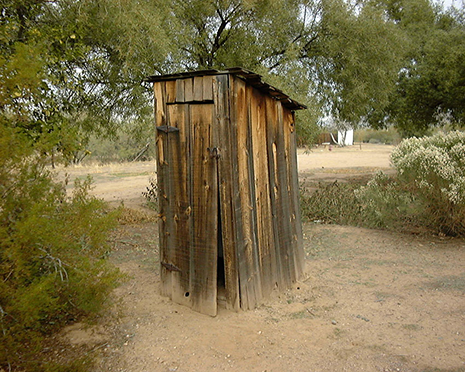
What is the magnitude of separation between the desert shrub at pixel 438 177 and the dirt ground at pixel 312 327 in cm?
123

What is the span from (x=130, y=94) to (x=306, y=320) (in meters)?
6.72

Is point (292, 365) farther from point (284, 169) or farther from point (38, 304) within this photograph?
point (284, 169)

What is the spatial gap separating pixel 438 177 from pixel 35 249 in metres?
6.42

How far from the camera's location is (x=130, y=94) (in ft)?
30.0

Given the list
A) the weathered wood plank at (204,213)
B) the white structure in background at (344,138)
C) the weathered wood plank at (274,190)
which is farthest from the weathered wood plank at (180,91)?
the white structure in background at (344,138)

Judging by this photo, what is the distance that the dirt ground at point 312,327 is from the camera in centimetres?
332

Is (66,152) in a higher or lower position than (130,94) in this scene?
lower

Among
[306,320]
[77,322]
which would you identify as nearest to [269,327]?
[306,320]

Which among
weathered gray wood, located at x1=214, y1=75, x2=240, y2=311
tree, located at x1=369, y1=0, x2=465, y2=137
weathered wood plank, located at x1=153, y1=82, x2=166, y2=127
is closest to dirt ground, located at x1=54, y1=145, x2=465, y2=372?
weathered gray wood, located at x1=214, y1=75, x2=240, y2=311

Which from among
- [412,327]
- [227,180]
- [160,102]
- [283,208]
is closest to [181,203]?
[227,180]

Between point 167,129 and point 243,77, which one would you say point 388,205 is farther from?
point 167,129

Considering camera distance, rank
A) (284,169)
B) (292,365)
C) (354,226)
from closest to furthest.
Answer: (292,365) → (284,169) → (354,226)

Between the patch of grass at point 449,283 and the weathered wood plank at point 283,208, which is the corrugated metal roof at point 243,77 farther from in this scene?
the patch of grass at point 449,283

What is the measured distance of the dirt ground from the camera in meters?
3.32
